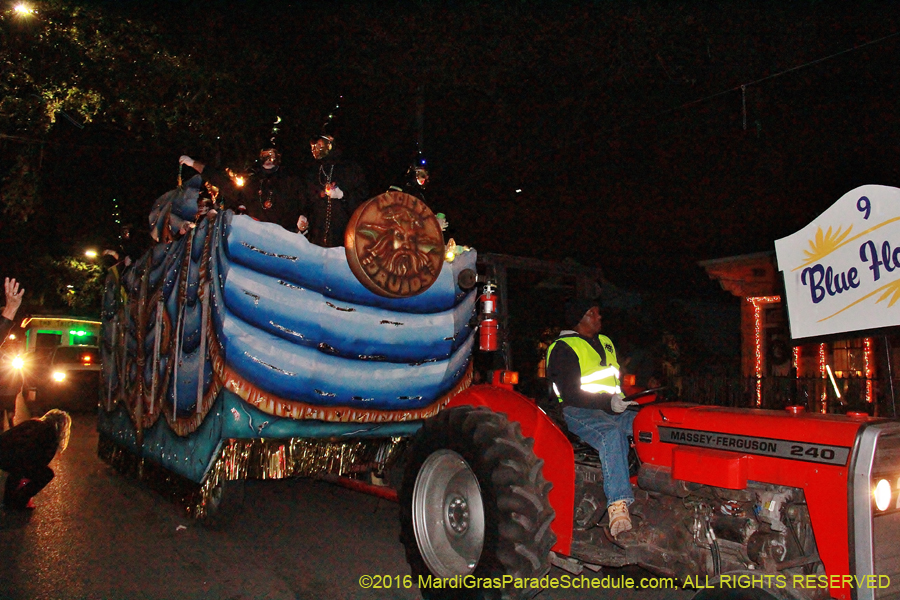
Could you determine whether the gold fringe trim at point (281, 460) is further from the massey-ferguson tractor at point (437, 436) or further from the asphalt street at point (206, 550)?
the asphalt street at point (206, 550)

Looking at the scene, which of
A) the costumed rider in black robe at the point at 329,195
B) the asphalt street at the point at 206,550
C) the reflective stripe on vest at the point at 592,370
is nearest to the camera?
the reflective stripe on vest at the point at 592,370

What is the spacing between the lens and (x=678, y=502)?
3.63 meters

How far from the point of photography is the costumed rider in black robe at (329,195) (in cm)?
554

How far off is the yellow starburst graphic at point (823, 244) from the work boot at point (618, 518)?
80.5 inches

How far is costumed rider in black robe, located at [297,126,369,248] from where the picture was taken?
218 inches

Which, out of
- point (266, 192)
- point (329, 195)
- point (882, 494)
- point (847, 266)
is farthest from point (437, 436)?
point (266, 192)

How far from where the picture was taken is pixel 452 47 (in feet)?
33.4

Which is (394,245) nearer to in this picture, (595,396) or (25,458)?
(595,396)

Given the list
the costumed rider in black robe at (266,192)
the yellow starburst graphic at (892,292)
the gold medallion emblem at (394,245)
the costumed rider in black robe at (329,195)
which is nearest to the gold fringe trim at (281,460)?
the gold medallion emblem at (394,245)

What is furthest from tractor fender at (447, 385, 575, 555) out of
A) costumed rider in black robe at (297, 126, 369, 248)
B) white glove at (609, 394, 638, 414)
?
costumed rider in black robe at (297, 126, 369, 248)

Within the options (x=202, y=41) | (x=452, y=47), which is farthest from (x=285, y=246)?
(x=202, y=41)

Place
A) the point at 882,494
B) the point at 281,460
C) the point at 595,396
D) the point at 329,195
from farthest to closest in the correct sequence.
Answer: the point at 329,195 < the point at 281,460 < the point at 595,396 < the point at 882,494

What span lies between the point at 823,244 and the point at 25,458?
7.12m

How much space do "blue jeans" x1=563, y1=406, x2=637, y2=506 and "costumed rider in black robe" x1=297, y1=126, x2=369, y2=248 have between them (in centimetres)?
257
